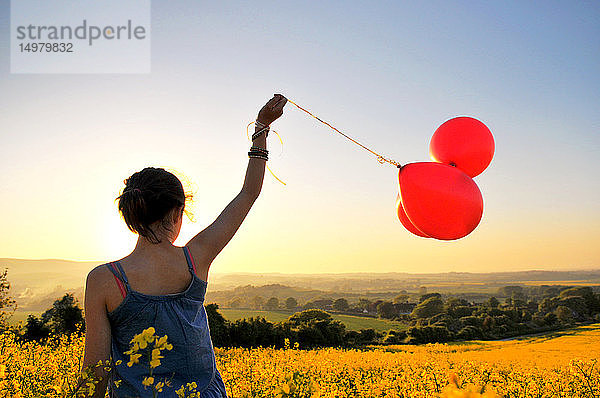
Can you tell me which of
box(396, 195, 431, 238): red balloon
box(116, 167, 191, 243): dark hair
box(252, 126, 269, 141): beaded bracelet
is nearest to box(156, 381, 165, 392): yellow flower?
box(116, 167, 191, 243): dark hair

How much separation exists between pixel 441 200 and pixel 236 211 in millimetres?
1795

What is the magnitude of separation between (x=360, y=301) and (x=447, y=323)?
931 cm

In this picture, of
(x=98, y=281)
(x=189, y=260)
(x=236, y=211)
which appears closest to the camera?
(x=98, y=281)

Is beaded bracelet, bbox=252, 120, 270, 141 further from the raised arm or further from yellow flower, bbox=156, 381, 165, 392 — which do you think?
yellow flower, bbox=156, 381, 165, 392

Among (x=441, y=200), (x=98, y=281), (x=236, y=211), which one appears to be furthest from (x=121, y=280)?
(x=441, y=200)

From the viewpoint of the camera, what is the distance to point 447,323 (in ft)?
99.8

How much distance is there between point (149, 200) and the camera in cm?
165

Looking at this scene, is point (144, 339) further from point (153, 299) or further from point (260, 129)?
point (260, 129)

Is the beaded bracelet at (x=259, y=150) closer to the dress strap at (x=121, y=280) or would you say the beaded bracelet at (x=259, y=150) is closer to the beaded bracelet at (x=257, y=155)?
the beaded bracelet at (x=257, y=155)

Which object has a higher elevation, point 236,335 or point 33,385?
point 33,385

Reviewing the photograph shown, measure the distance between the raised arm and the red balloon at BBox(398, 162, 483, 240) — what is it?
59.7 inches

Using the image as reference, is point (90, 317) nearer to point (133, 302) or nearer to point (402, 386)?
point (133, 302)

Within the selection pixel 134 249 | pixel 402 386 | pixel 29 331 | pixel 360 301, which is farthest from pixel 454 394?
pixel 360 301

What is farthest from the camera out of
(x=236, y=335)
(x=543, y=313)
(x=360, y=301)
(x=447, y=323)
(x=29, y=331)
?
(x=360, y=301)
